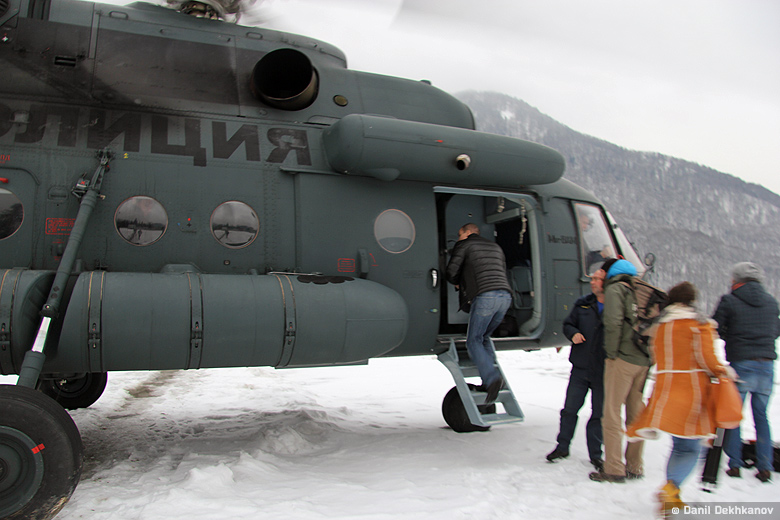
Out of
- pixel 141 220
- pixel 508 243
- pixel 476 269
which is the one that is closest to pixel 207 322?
pixel 141 220

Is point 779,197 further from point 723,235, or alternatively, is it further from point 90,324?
point 90,324

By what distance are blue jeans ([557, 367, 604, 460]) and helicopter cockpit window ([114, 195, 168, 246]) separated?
378 cm

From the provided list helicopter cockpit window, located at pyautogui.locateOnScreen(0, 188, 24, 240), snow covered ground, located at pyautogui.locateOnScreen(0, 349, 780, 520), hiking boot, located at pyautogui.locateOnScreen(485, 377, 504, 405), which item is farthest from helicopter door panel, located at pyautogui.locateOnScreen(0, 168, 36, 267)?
hiking boot, located at pyautogui.locateOnScreen(485, 377, 504, 405)

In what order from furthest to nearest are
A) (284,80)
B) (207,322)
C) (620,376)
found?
1. (284,80)
2. (620,376)
3. (207,322)

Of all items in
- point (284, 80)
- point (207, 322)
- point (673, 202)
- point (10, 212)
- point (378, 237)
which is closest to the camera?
point (207, 322)

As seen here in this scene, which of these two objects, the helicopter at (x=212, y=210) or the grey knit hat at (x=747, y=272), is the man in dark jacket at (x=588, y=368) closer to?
the helicopter at (x=212, y=210)

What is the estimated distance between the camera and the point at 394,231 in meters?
4.89

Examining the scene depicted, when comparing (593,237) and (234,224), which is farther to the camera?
(593,237)

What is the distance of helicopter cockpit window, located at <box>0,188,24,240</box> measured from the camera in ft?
12.8

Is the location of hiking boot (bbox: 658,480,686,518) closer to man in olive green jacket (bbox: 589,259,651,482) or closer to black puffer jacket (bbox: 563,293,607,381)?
man in olive green jacket (bbox: 589,259,651,482)

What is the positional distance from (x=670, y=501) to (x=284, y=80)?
4666 millimetres

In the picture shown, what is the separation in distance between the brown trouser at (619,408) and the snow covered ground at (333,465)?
15 centimetres

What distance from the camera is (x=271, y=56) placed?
467cm

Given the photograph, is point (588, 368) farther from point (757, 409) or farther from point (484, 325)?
point (757, 409)
